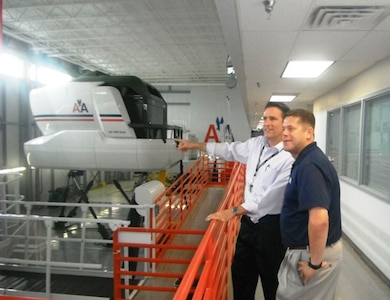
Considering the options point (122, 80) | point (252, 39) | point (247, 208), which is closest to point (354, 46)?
point (252, 39)

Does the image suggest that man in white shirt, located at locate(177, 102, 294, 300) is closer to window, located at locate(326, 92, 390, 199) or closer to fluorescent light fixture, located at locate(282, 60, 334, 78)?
fluorescent light fixture, located at locate(282, 60, 334, 78)

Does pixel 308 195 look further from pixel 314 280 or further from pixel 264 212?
pixel 264 212

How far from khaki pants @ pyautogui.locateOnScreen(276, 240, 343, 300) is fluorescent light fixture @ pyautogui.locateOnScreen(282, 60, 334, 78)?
126 inches

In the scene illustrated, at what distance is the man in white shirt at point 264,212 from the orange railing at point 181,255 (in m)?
0.18

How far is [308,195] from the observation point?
168 cm

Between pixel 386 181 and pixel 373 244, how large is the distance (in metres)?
0.94

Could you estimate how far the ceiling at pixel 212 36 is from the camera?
2703 millimetres

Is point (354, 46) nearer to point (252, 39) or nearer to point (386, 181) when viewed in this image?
point (252, 39)

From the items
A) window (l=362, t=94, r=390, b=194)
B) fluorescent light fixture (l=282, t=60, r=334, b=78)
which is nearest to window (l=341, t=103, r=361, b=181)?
window (l=362, t=94, r=390, b=194)

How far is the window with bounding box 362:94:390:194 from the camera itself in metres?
4.18

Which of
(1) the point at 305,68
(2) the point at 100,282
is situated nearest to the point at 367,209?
(1) the point at 305,68

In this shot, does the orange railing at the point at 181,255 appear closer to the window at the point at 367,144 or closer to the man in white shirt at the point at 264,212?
the man in white shirt at the point at 264,212

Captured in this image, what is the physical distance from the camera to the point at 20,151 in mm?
8352

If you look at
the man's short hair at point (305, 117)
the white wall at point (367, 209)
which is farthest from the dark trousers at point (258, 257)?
the white wall at point (367, 209)
